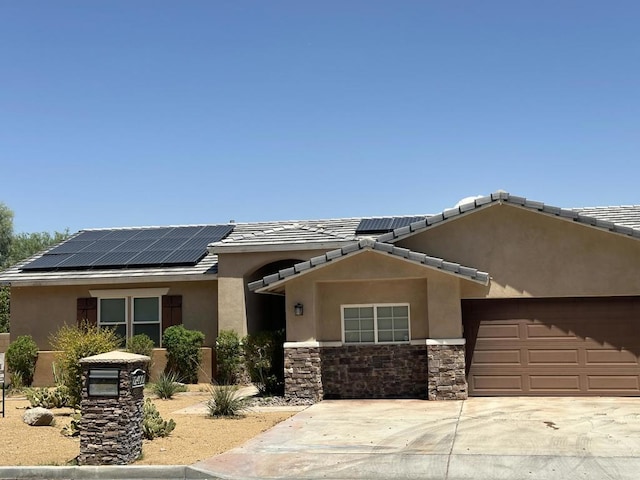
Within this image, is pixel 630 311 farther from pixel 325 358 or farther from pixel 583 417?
pixel 325 358

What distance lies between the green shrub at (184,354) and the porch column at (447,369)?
789cm

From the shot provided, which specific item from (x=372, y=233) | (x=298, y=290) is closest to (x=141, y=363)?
(x=298, y=290)

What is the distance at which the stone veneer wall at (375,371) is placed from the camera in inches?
654

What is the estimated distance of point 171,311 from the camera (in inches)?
885

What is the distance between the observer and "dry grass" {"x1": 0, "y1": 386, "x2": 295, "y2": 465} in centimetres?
1075

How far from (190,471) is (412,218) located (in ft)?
53.1

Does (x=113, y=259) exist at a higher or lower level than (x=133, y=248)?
lower

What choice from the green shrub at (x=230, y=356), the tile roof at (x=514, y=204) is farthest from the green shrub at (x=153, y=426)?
the green shrub at (x=230, y=356)

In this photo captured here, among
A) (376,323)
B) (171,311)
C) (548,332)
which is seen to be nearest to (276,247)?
(171,311)

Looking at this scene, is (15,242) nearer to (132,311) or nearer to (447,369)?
(132,311)

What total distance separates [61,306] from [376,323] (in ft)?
36.8

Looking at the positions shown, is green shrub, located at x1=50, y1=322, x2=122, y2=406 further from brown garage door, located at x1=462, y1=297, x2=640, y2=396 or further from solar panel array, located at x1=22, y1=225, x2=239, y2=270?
brown garage door, located at x1=462, y1=297, x2=640, y2=396

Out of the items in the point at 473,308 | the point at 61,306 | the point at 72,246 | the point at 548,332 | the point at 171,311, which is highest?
the point at 72,246

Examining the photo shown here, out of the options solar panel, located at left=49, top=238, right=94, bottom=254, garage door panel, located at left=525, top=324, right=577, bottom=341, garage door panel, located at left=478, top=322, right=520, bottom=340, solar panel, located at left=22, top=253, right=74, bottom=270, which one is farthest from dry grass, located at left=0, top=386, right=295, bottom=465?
solar panel, located at left=49, top=238, right=94, bottom=254
